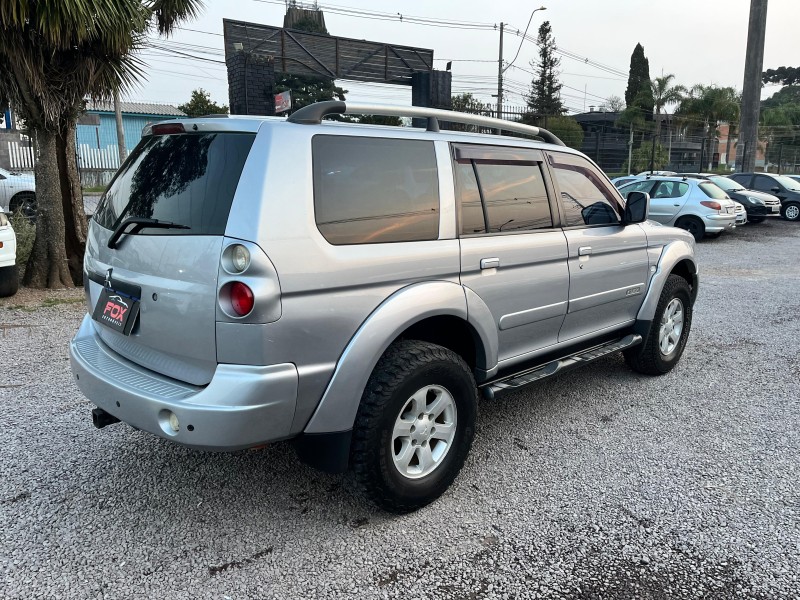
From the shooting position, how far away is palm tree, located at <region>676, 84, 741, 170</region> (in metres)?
46.0

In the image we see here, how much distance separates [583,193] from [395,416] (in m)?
2.26

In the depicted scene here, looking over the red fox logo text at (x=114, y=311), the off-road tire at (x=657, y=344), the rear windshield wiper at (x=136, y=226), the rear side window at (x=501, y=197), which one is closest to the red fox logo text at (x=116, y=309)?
the red fox logo text at (x=114, y=311)

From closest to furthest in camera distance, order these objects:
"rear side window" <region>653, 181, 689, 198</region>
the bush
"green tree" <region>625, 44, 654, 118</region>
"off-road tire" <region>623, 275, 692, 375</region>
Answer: "off-road tire" <region>623, 275, 692, 375</region> < the bush < "rear side window" <region>653, 181, 689, 198</region> < "green tree" <region>625, 44, 654, 118</region>

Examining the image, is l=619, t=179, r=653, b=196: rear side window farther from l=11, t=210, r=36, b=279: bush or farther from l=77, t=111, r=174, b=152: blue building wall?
l=77, t=111, r=174, b=152: blue building wall

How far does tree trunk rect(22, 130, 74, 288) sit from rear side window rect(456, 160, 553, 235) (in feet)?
20.0

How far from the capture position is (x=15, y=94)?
22.9 ft

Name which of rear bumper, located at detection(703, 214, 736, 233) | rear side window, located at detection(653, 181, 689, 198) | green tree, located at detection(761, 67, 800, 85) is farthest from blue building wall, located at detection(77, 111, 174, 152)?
green tree, located at detection(761, 67, 800, 85)

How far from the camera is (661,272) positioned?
4.72 metres

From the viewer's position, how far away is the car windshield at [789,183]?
1948 cm

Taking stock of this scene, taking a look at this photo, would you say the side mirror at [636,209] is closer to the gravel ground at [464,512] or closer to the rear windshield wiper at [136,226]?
the gravel ground at [464,512]

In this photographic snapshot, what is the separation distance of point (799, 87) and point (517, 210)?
124 meters

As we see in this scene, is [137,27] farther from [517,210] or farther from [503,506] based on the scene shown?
[503,506]

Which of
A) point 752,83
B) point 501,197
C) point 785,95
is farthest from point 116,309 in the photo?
point 785,95

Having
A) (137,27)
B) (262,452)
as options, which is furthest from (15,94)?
(262,452)
